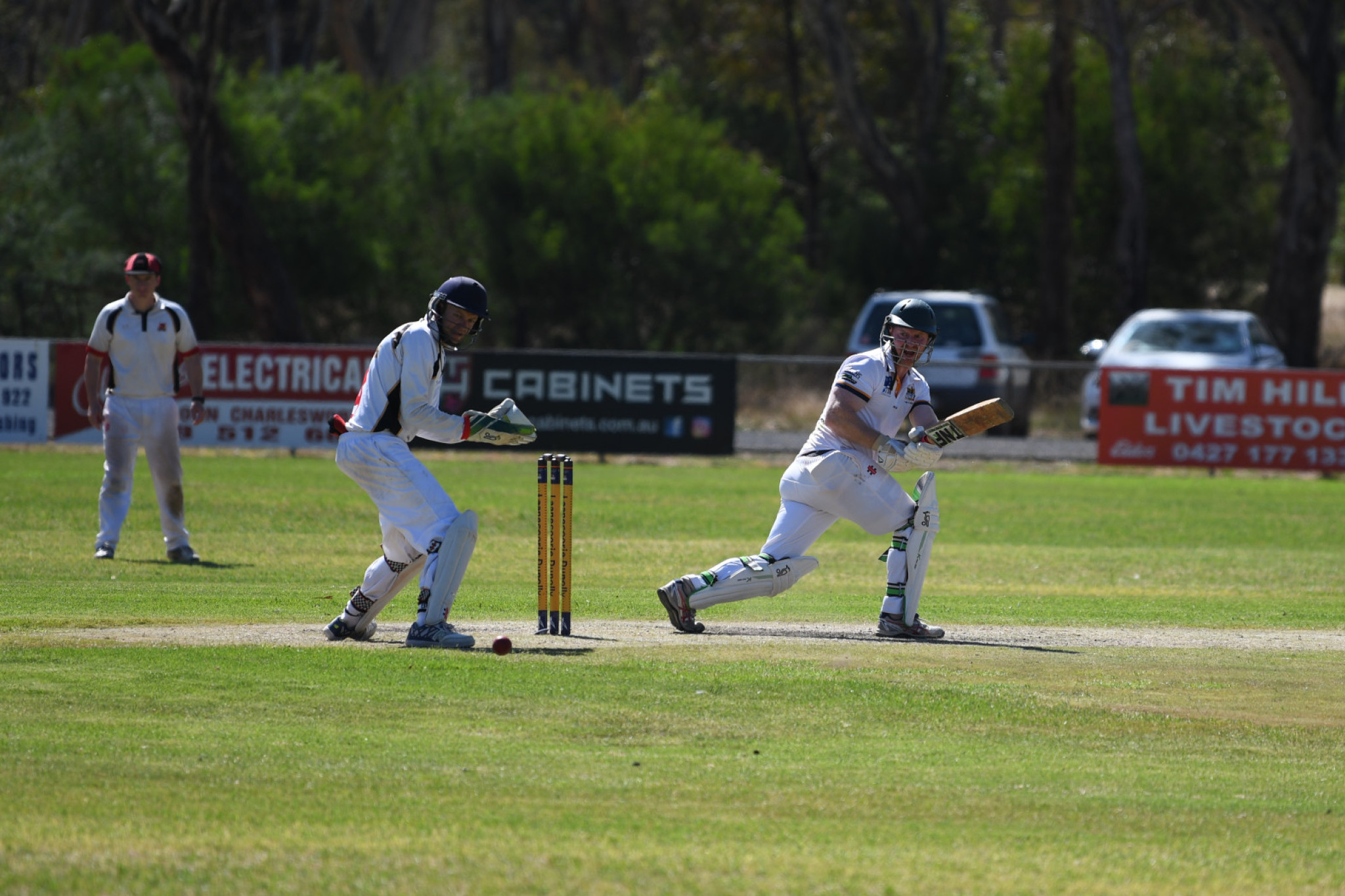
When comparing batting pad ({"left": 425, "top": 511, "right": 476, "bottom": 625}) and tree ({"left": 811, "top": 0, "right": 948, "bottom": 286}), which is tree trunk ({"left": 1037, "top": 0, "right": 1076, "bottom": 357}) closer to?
tree ({"left": 811, "top": 0, "right": 948, "bottom": 286})

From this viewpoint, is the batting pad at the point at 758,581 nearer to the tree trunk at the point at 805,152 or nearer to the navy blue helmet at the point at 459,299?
the navy blue helmet at the point at 459,299

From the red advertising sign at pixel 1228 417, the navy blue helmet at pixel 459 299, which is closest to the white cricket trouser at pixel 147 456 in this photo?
the navy blue helmet at pixel 459 299

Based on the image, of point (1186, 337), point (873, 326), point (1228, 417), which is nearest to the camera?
point (1228, 417)

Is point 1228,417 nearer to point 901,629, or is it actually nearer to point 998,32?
point 901,629

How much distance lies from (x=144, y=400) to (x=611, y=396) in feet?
36.1

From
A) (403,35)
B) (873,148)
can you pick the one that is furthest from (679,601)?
(403,35)

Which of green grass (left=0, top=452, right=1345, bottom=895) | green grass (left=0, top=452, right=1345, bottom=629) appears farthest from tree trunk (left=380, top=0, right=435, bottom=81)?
green grass (left=0, top=452, right=1345, bottom=895)

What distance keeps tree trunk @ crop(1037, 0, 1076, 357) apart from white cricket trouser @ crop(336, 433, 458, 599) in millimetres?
28380

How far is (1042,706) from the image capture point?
797 cm

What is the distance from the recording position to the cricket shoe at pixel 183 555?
13312mm

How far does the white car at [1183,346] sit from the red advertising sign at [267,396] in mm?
10605

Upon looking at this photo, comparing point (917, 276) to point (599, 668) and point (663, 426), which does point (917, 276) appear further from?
point (599, 668)

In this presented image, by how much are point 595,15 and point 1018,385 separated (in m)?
29.9

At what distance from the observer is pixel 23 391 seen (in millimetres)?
23672
